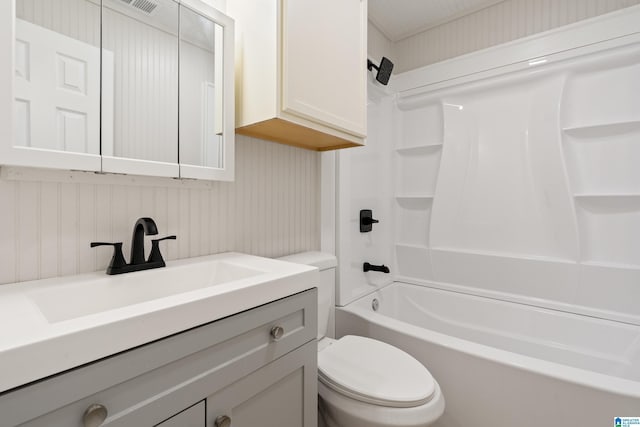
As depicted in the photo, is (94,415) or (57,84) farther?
(57,84)

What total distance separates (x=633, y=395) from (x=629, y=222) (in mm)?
1036

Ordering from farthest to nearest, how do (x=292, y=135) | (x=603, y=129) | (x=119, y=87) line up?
(x=603, y=129), (x=292, y=135), (x=119, y=87)

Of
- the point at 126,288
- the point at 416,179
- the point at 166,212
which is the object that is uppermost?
the point at 416,179

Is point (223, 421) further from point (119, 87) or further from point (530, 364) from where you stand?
point (530, 364)

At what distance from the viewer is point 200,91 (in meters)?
1.08

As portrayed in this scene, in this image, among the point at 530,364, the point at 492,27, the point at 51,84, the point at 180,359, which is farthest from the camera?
the point at 492,27

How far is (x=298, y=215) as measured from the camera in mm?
1553

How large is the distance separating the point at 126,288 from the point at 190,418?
1.35ft

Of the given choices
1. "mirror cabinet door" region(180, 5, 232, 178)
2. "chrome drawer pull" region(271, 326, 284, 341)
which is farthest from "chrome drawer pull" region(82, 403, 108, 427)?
"mirror cabinet door" region(180, 5, 232, 178)

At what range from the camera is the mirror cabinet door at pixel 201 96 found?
3.45 feet

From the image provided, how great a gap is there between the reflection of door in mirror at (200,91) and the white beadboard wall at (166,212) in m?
0.13

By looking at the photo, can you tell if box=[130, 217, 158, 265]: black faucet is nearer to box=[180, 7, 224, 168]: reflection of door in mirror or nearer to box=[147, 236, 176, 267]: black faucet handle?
box=[147, 236, 176, 267]: black faucet handle

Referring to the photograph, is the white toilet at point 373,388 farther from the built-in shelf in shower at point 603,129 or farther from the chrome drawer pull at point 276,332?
the built-in shelf in shower at point 603,129

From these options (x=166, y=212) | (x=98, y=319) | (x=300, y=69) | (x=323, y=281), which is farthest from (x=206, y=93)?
(x=323, y=281)
